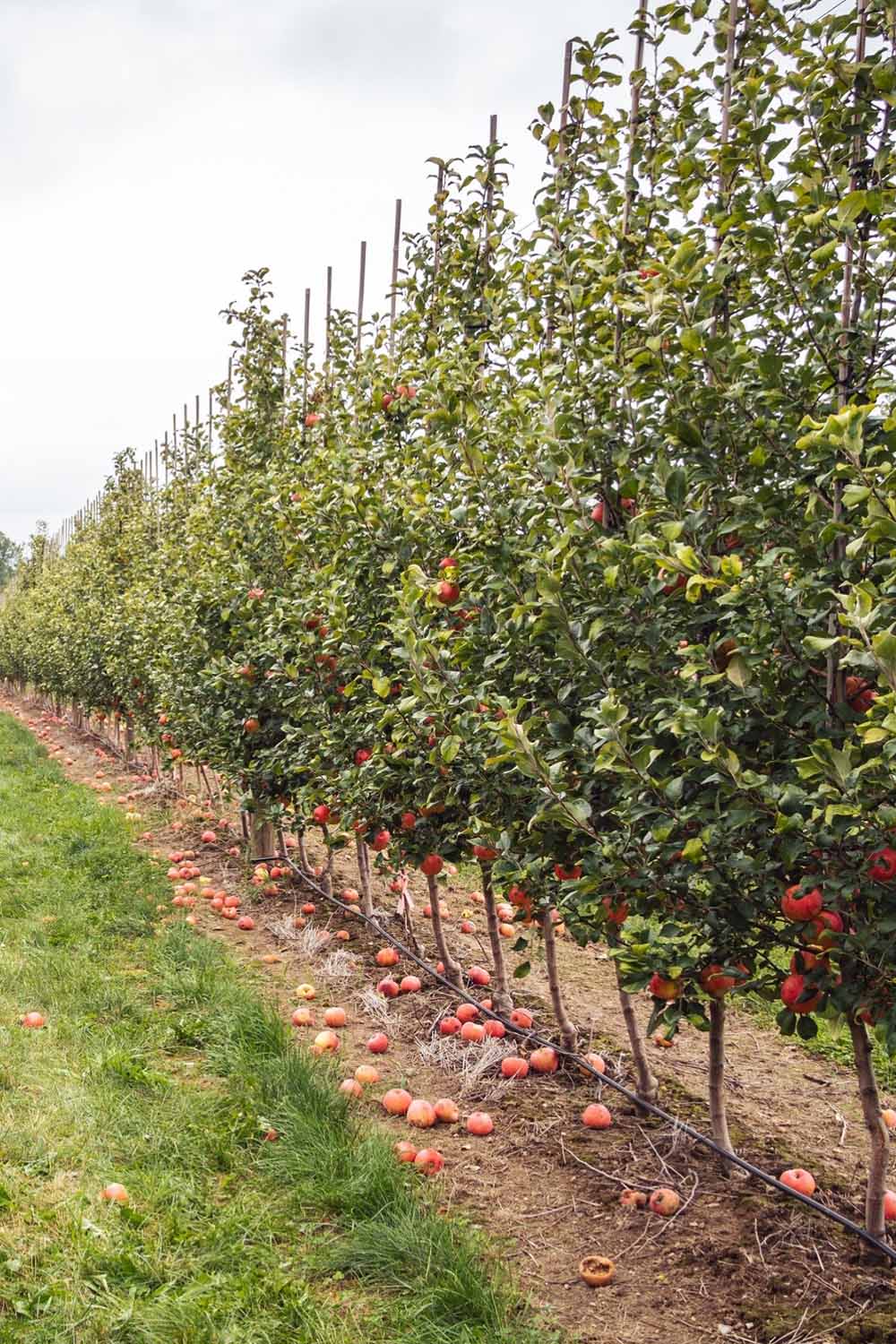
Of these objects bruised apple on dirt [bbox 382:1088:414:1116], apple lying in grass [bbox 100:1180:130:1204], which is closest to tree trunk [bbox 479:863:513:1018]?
bruised apple on dirt [bbox 382:1088:414:1116]

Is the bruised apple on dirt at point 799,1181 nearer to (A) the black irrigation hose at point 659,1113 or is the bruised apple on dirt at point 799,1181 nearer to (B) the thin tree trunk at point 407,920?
(A) the black irrigation hose at point 659,1113

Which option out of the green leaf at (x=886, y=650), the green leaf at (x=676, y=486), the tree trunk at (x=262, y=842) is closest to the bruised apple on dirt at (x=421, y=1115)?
the green leaf at (x=676, y=486)

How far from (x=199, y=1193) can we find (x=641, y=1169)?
1.55 metres

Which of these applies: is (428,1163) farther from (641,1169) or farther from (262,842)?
(262,842)

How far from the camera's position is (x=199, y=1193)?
3.34 metres

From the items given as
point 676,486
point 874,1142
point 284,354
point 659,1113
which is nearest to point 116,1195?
point 659,1113

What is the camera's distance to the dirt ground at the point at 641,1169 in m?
2.86

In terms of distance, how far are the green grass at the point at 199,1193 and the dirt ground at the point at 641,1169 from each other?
278mm

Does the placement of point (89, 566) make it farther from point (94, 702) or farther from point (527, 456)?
point (527, 456)

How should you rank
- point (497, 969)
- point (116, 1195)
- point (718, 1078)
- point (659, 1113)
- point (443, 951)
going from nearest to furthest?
point (116, 1195)
point (718, 1078)
point (659, 1113)
point (497, 969)
point (443, 951)

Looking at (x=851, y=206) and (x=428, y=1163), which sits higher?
(x=851, y=206)

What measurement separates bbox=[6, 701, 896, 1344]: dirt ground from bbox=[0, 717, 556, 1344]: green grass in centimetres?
Answer: 28

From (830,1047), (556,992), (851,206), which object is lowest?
(830,1047)

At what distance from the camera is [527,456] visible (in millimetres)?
3508
